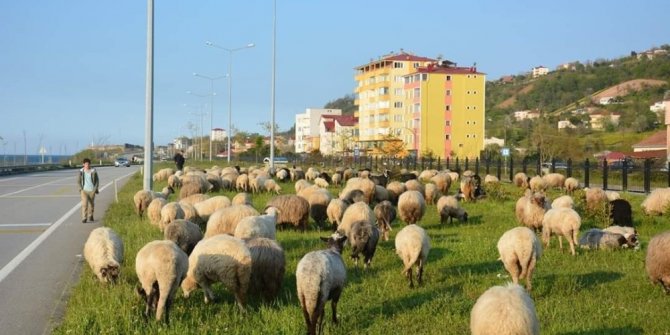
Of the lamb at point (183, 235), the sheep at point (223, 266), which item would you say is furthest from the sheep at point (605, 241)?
the sheep at point (223, 266)

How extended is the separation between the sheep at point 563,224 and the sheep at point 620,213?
14.8 feet

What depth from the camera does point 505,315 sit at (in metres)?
6.22

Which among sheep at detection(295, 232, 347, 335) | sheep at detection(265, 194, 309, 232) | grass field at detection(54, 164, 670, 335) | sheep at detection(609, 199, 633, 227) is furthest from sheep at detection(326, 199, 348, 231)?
sheep at detection(295, 232, 347, 335)

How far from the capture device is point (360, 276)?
10828mm

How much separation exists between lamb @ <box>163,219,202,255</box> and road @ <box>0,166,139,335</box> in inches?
62.9

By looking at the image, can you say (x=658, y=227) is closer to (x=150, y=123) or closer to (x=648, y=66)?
(x=150, y=123)

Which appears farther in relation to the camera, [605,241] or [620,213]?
[620,213]

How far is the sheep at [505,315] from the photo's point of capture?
615 centimetres

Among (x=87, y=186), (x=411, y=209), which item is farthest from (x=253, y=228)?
(x=87, y=186)

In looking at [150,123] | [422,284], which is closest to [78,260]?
[422,284]

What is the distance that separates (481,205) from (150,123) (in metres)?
11.3

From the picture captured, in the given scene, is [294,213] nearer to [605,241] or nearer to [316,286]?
[605,241]

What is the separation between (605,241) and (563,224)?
38.7 inches

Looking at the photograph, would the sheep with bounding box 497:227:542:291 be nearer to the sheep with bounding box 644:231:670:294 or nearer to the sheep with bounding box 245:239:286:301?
the sheep with bounding box 644:231:670:294
